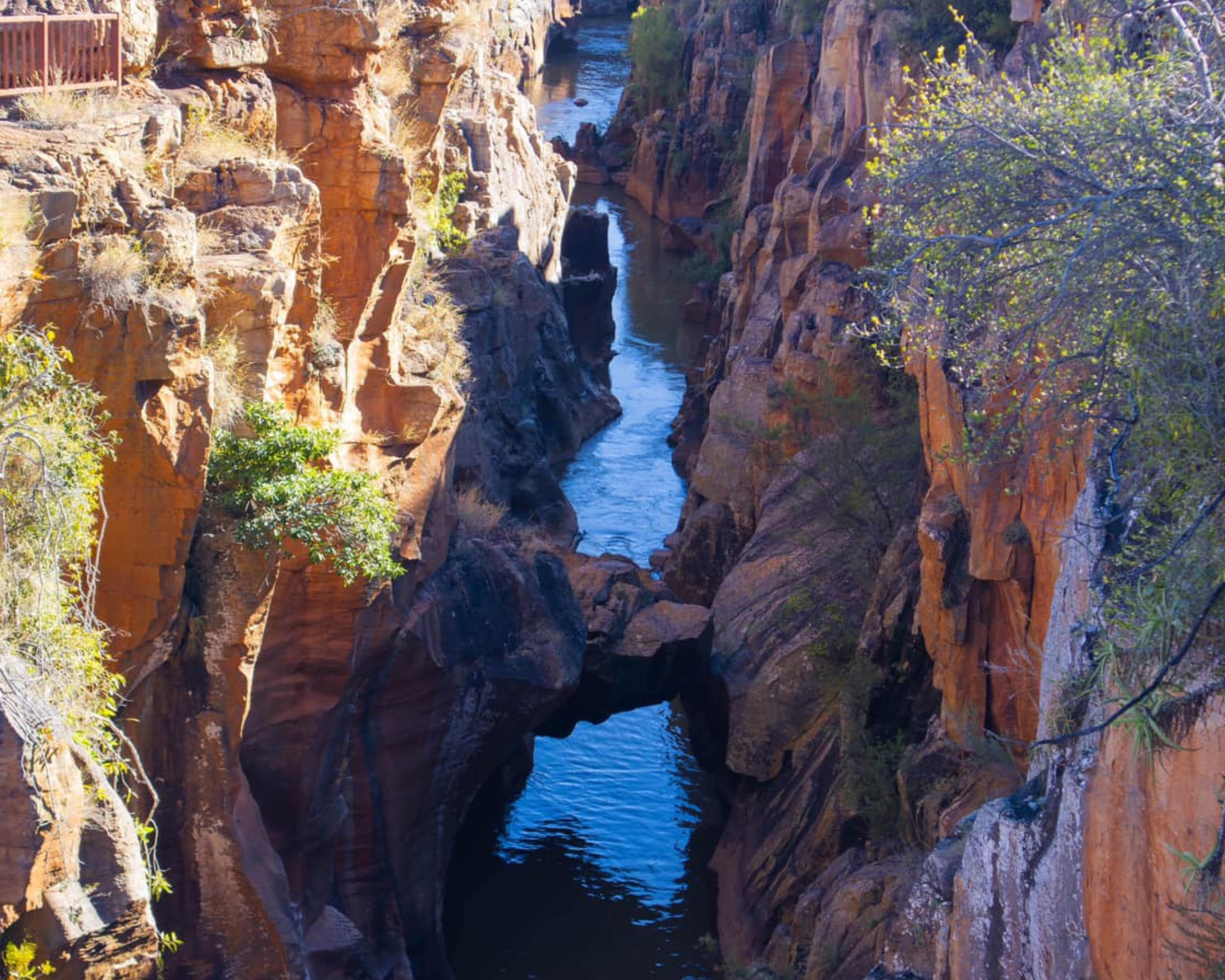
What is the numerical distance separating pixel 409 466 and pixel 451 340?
414 centimetres

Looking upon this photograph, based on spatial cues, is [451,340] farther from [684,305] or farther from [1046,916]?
[684,305]

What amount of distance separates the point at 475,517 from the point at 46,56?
11.6 m

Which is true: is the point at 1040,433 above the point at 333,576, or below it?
above

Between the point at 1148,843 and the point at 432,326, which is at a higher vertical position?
the point at 1148,843

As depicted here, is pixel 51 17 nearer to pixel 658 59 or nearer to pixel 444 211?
pixel 444 211

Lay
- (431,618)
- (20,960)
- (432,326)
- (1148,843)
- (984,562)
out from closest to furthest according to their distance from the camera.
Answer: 1. (1148,843)
2. (20,960)
3. (984,562)
4. (431,618)
5. (432,326)

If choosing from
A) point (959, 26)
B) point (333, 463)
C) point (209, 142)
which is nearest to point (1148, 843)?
point (333, 463)

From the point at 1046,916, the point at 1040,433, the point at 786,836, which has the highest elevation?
the point at 1040,433

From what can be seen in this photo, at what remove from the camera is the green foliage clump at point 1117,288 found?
952 centimetres

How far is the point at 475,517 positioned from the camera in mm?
23953

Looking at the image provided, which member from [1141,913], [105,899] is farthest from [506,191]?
[1141,913]

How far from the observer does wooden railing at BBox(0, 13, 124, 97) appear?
1350 cm

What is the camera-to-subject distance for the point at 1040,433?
49.0 ft

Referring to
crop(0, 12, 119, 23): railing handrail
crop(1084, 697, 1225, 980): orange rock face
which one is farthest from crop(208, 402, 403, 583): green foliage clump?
crop(1084, 697, 1225, 980): orange rock face
